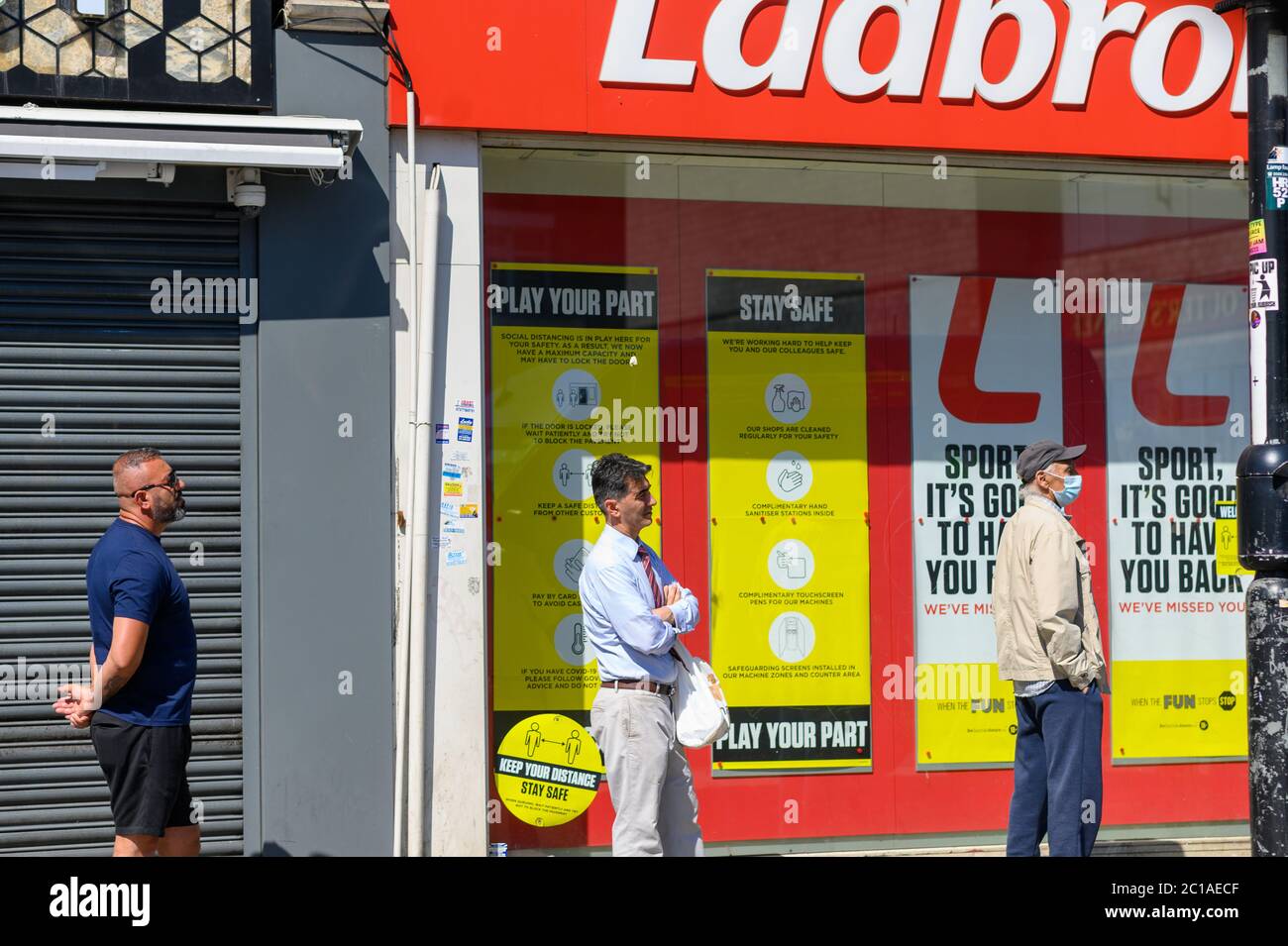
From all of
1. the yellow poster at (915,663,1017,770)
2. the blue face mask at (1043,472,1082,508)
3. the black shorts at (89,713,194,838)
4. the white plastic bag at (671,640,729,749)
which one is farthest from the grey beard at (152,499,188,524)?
the yellow poster at (915,663,1017,770)

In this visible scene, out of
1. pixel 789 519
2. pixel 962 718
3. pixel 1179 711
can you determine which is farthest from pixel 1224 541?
pixel 789 519

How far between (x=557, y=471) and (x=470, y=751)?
1.63 m

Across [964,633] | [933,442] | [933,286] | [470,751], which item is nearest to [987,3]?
[933,286]

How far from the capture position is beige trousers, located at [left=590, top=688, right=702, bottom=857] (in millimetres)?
6039

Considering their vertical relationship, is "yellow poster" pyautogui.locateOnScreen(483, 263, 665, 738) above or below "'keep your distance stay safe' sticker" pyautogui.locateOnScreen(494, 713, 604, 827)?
above

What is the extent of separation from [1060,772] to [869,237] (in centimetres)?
347

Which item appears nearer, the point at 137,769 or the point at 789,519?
the point at 137,769

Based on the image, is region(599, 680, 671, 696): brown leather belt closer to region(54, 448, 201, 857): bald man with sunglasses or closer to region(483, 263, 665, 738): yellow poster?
region(54, 448, 201, 857): bald man with sunglasses

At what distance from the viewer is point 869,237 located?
8.64 metres

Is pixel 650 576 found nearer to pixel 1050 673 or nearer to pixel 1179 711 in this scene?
pixel 1050 673

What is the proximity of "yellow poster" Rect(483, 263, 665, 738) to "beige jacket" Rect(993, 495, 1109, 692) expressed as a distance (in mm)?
2228

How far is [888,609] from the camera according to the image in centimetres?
856

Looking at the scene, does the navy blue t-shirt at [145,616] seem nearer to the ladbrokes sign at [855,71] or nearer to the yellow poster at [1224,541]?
the ladbrokes sign at [855,71]

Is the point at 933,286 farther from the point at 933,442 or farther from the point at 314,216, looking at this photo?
the point at 314,216
